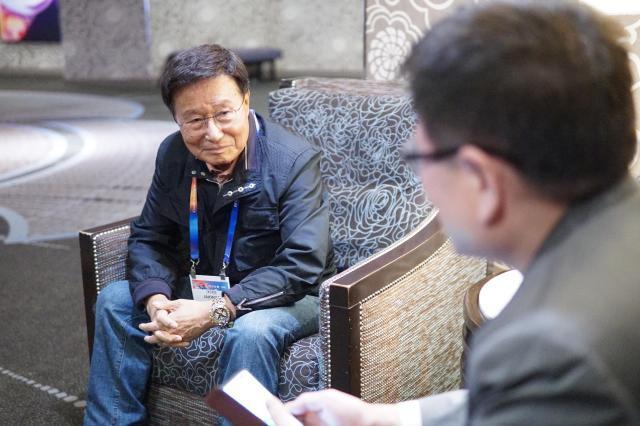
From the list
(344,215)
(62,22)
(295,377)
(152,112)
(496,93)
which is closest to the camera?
(496,93)

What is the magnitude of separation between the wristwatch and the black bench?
10.5 metres

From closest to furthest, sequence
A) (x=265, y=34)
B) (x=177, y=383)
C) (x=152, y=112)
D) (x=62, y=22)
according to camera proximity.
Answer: (x=177, y=383), (x=152, y=112), (x=62, y=22), (x=265, y=34)

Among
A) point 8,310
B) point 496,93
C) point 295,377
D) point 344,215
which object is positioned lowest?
point 8,310

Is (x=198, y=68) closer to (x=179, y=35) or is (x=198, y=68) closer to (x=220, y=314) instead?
(x=220, y=314)

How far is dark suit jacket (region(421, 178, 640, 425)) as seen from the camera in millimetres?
678

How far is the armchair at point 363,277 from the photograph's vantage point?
6.31 ft

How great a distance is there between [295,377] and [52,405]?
111cm

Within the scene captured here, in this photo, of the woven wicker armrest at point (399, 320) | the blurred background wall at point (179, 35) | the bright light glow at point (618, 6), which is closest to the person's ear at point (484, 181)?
the woven wicker armrest at point (399, 320)

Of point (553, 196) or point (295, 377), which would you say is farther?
Result: point (295, 377)

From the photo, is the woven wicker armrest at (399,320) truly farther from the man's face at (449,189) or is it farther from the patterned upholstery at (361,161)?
the man's face at (449,189)

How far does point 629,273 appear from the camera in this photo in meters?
0.72

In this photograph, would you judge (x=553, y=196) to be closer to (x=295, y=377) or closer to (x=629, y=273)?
(x=629, y=273)

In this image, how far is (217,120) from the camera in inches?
86.3

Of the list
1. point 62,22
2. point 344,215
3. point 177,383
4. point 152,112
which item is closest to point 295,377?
point 177,383
